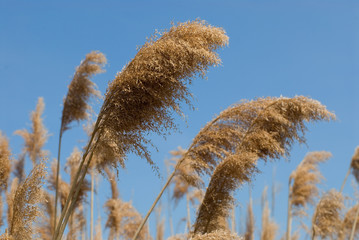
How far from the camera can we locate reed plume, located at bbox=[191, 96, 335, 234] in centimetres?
467

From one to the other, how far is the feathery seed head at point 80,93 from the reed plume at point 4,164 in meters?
0.68

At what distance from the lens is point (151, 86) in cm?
359

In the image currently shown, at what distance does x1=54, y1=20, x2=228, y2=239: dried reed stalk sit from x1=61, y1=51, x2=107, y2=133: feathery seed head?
6.15 ft

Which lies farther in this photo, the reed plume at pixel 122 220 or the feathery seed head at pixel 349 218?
the feathery seed head at pixel 349 218

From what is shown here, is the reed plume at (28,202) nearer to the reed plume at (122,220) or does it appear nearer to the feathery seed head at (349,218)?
the reed plume at (122,220)

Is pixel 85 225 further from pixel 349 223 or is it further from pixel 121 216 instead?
pixel 349 223

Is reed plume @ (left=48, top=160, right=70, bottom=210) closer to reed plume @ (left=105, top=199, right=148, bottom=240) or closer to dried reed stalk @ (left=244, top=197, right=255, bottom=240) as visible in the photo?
reed plume @ (left=105, top=199, right=148, bottom=240)

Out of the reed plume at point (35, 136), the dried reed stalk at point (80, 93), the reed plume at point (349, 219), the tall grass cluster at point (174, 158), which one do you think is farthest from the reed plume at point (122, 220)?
the reed plume at point (349, 219)

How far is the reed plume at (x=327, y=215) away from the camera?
6.89m

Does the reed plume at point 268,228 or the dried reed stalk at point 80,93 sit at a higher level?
the dried reed stalk at point 80,93

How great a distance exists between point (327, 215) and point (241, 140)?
120 inches

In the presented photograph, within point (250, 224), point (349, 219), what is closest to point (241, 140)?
point (250, 224)

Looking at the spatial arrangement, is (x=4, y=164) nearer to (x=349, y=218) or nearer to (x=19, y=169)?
(x=19, y=169)

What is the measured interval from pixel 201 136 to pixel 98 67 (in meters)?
1.73
